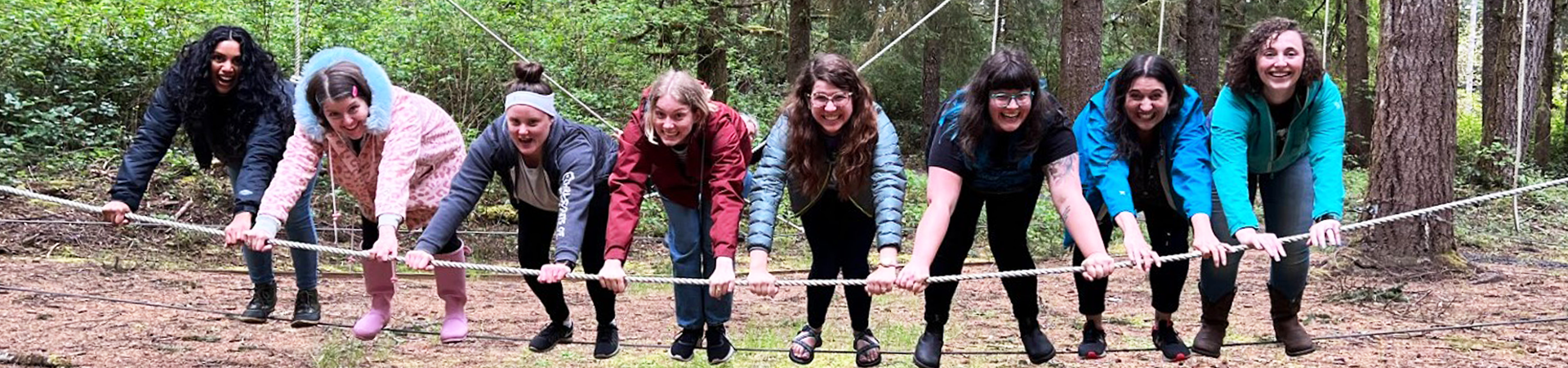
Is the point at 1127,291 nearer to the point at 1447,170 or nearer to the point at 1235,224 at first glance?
the point at 1447,170

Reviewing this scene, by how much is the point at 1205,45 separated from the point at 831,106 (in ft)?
42.8

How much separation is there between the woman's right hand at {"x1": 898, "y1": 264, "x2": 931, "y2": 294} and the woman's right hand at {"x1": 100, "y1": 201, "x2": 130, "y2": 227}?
240 cm

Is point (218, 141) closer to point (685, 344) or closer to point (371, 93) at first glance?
point (371, 93)

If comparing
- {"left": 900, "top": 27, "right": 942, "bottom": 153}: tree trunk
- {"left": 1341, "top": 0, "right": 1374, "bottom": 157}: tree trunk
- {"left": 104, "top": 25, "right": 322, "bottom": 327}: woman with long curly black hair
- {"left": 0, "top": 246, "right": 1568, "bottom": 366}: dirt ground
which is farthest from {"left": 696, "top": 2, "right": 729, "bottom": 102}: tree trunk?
{"left": 1341, "top": 0, "right": 1374, "bottom": 157}: tree trunk

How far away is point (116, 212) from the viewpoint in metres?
3.67

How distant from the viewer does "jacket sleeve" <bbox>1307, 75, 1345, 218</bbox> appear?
11.0 ft

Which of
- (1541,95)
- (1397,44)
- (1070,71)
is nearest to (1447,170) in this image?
(1397,44)

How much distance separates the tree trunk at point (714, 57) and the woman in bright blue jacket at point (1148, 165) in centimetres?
738

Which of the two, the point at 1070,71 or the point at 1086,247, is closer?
the point at 1086,247

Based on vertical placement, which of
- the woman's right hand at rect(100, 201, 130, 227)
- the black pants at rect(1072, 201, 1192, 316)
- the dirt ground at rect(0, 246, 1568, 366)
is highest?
the woman's right hand at rect(100, 201, 130, 227)

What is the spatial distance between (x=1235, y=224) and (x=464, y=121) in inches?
261

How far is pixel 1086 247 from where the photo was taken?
327 cm

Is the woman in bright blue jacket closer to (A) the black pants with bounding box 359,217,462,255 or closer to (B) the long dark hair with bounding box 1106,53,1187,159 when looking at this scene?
(B) the long dark hair with bounding box 1106,53,1187,159

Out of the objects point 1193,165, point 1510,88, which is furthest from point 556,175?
point 1510,88
